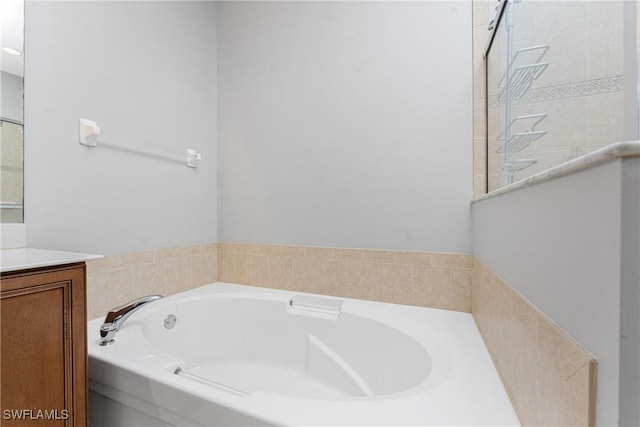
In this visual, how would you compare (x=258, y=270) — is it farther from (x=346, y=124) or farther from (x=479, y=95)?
(x=479, y=95)

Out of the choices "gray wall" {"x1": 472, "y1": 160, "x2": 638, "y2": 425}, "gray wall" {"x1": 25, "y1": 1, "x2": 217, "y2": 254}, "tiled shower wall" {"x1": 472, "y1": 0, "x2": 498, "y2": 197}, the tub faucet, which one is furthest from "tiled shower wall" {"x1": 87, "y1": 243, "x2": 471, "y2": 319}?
"gray wall" {"x1": 472, "y1": 160, "x2": 638, "y2": 425}

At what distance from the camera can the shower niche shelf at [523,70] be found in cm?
104

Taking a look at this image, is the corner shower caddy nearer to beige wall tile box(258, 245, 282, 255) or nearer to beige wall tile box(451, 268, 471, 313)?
beige wall tile box(451, 268, 471, 313)

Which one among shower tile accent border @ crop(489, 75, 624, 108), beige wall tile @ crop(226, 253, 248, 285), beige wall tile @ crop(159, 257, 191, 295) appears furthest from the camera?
beige wall tile @ crop(226, 253, 248, 285)

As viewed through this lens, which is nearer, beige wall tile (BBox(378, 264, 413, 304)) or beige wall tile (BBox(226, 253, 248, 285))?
beige wall tile (BBox(378, 264, 413, 304))

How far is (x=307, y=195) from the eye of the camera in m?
1.69

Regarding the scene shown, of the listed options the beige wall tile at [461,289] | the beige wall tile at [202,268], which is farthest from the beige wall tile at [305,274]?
the beige wall tile at [461,289]

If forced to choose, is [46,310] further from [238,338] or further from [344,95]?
[344,95]

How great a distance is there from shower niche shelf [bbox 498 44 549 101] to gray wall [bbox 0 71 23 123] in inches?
70.6

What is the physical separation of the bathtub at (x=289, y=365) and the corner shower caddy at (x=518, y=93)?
26.4 inches

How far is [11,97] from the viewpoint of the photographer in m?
1.03

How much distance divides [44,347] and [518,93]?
167cm

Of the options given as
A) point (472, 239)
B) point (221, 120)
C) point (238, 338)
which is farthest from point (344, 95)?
point (238, 338)

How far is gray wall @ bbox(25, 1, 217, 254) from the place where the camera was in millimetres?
1119
